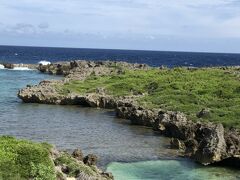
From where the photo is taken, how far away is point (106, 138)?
49406mm

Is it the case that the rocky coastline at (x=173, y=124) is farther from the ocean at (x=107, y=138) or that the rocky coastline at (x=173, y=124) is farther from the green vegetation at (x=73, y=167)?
the green vegetation at (x=73, y=167)

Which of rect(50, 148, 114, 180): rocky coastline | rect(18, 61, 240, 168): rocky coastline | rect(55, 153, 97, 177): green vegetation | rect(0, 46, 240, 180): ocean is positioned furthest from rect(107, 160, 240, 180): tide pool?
rect(55, 153, 97, 177): green vegetation

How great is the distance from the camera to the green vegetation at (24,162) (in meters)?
24.4

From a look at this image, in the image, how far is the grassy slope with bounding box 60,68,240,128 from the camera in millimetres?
55925

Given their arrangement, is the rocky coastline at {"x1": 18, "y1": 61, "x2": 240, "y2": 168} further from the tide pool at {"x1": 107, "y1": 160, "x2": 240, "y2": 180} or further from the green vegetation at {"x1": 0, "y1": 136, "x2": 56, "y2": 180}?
the green vegetation at {"x1": 0, "y1": 136, "x2": 56, "y2": 180}

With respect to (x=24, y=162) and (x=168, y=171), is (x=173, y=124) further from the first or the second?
(x=24, y=162)

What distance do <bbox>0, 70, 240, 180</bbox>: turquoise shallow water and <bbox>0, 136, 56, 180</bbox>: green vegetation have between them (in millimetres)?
10121

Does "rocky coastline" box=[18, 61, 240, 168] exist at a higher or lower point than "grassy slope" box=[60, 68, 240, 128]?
lower

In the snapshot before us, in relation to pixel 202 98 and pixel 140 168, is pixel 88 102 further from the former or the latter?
pixel 140 168

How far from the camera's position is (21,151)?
2648cm

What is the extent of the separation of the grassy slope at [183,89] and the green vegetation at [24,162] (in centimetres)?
2631

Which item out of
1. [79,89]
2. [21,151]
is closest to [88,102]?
[79,89]

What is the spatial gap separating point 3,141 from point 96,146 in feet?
58.5

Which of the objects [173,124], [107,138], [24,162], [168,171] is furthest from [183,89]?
[24,162]
